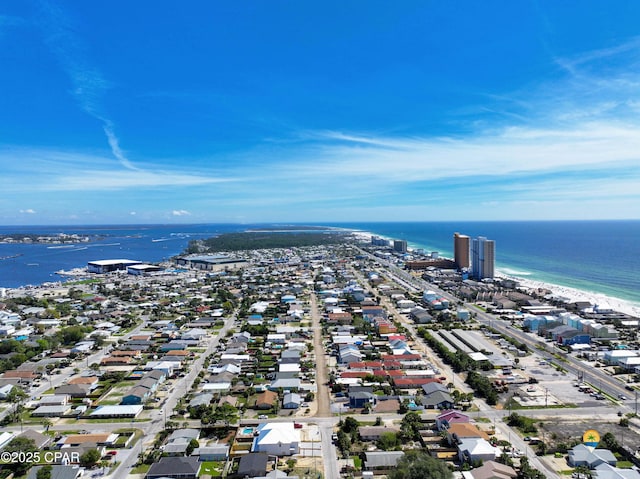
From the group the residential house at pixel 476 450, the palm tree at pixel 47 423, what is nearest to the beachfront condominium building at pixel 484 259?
the residential house at pixel 476 450

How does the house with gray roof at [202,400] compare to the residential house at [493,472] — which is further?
the house with gray roof at [202,400]

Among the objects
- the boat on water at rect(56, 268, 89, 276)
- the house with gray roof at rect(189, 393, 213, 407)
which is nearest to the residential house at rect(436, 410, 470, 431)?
the house with gray roof at rect(189, 393, 213, 407)

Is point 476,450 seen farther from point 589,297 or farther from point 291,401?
point 589,297

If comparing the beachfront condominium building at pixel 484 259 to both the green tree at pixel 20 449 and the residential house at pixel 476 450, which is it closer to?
the residential house at pixel 476 450

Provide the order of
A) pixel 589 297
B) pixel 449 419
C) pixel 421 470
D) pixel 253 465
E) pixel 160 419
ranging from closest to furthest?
pixel 421 470 < pixel 253 465 < pixel 449 419 < pixel 160 419 < pixel 589 297

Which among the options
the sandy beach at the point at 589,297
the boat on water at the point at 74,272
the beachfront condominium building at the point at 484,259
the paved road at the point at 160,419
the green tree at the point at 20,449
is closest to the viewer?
the green tree at the point at 20,449

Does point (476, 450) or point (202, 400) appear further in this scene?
point (202, 400)

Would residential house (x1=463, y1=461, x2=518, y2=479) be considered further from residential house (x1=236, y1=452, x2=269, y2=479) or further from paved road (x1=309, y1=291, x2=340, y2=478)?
residential house (x1=236, y1=452, x2=269, y2=479)

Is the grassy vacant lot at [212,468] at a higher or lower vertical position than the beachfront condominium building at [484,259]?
lower

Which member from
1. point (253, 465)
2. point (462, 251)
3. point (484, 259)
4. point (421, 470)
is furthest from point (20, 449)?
point (462, 251)

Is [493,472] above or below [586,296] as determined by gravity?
above

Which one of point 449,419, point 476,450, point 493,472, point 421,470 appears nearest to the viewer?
point 421,470
